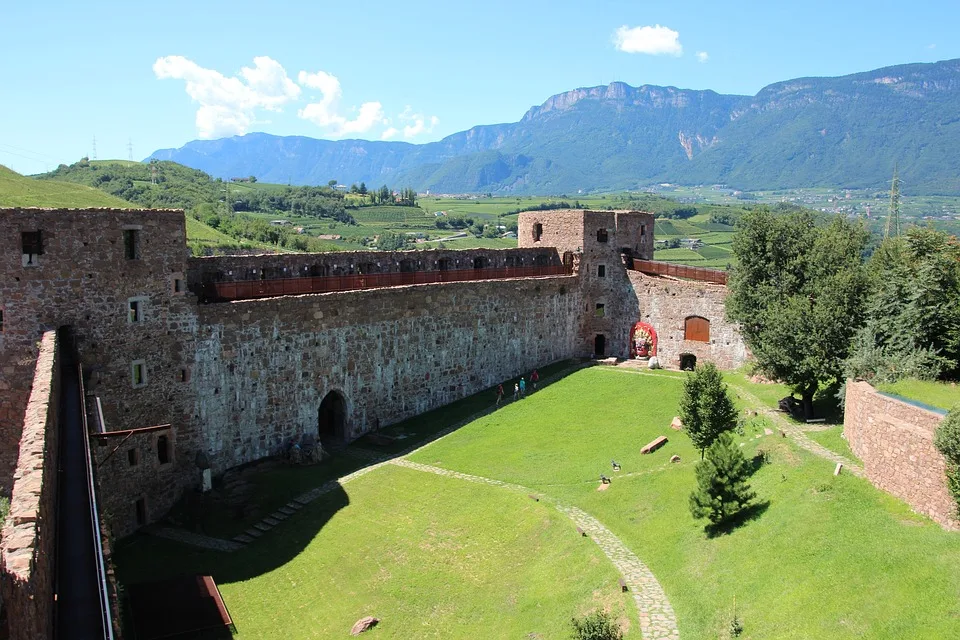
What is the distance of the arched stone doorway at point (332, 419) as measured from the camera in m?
35.0

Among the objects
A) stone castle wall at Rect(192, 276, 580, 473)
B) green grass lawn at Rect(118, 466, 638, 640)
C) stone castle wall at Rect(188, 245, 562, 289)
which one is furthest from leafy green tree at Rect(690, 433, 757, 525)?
stone castle wall at Rect(188, 245, 562, 289)

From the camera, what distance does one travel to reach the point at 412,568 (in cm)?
2453

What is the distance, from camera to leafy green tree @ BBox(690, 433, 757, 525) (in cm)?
2184

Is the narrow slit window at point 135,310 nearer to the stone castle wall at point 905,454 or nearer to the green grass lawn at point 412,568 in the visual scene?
the green grass lawn at point 412,568

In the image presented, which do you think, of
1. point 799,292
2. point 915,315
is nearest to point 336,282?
point 799,292

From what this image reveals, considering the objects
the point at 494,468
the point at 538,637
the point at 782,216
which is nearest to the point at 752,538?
the point at 538,637

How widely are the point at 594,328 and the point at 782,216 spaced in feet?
48.8

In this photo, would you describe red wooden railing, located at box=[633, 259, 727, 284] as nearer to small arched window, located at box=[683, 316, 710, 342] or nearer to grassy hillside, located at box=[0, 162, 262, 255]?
small arched window, located at box=[683, 316, 710, 342]

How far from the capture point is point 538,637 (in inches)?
776

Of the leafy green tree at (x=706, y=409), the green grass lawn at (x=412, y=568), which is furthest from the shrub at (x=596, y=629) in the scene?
the leafy green tree at (x=706, y=409)

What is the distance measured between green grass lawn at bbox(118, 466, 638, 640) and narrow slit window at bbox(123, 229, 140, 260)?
9814mm

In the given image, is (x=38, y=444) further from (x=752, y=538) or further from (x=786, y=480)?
(x=786, y=480)

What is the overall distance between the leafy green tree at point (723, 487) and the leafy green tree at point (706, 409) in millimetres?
3937

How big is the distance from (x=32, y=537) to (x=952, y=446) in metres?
18.1
